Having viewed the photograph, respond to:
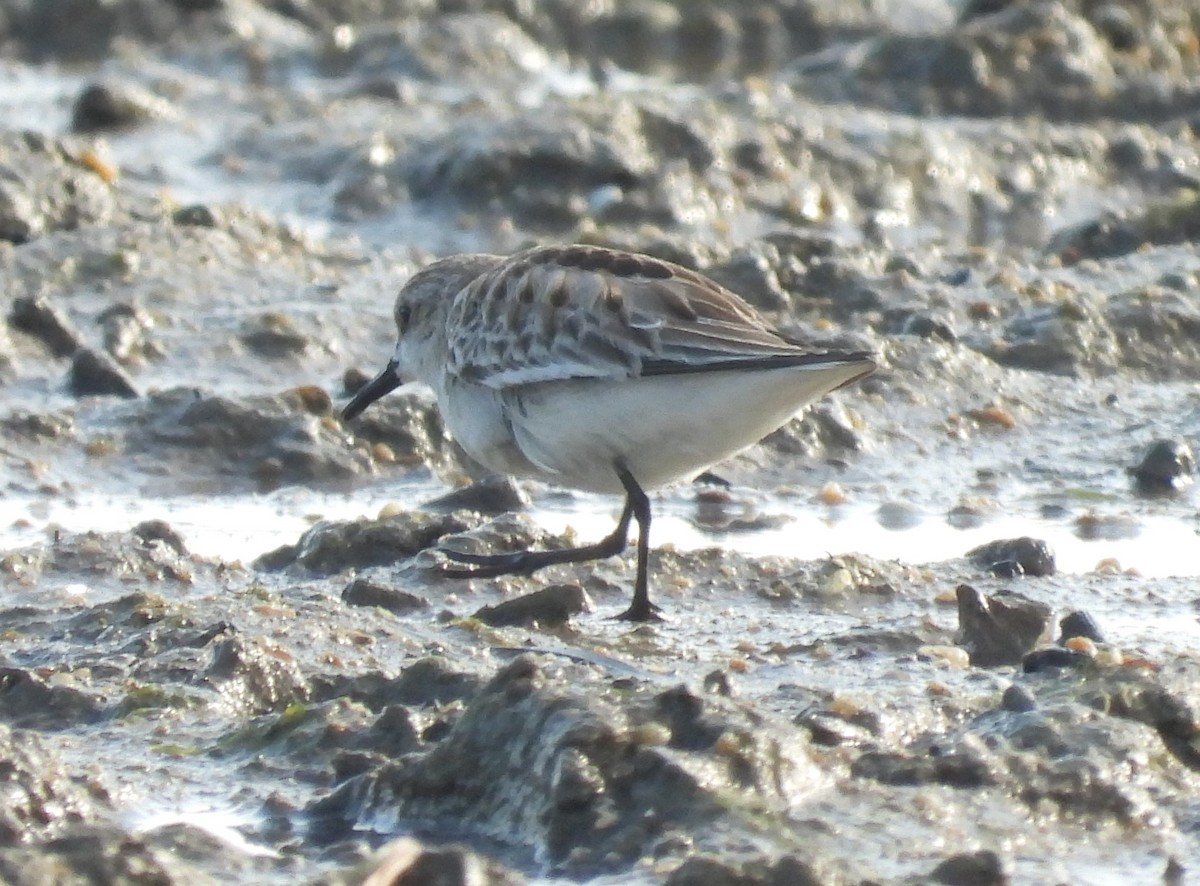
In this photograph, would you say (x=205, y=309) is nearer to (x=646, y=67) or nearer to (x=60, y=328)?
(x=60, y=328)

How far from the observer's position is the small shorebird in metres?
5.98

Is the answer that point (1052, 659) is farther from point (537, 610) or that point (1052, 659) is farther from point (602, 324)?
point (602, 324)

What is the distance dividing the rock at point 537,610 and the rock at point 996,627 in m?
1.06

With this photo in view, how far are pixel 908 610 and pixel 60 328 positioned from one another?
3.97 meters

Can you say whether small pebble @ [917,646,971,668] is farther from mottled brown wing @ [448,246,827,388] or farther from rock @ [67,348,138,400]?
rock @ [67,348,138,400]

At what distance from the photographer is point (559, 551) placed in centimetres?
648

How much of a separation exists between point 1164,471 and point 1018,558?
136 cm

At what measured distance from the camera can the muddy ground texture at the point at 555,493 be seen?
434cm

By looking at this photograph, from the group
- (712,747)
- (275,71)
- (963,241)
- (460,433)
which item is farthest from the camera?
(275,71)

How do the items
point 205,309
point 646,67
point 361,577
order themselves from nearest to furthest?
point 361,577 → point 205,309 → point 646,67

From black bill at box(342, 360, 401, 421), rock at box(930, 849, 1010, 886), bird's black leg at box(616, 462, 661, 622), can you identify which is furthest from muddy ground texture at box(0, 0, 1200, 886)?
black bill at box(342, 360, 401, 421)

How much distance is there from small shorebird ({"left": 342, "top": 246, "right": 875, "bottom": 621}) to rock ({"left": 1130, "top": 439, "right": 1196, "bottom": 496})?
208cm

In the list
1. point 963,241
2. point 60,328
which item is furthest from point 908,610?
point 963,241

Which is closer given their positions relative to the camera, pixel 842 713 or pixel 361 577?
pixel 842 713
